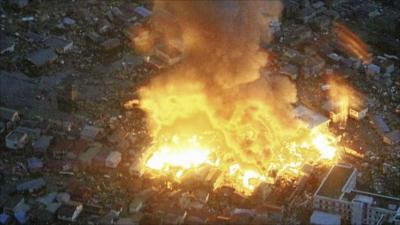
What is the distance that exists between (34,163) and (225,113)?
11.8ft

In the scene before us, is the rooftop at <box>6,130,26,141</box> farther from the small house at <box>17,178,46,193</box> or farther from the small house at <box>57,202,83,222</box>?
the small house at <box>57,202,83,222</box>

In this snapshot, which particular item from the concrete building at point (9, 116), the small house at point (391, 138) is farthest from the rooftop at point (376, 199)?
the concrete building at point (9, 116)

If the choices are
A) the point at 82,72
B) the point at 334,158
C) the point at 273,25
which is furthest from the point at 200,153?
the point at 273,25

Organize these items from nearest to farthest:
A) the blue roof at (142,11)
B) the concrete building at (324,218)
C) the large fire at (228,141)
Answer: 1. the concrete building at (324,218)
2. the large fire at (228,141)
3. the blue roof at (142,11)

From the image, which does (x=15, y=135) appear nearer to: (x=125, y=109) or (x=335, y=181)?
(x=125, y=109)

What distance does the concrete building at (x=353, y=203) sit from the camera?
12.4 meters

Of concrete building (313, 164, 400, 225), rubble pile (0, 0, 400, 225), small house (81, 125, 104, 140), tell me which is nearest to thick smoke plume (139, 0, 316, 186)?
rubble pile (0, 0, 400, 225)

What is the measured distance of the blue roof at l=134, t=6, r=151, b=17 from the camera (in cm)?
1780

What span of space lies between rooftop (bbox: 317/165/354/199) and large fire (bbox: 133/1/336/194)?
0.67 m

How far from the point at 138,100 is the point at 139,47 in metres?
2.20

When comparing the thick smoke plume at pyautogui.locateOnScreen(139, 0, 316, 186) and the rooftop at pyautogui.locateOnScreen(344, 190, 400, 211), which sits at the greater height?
the rooftop at pyautogui.locateOnScreen(344, 190, 400, 211)

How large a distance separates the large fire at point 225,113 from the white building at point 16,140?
2.10 metres

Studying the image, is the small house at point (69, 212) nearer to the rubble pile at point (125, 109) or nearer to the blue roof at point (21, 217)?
the rubble pile at point (125, 109)

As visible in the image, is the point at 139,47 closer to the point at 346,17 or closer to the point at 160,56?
the point at 160,56
